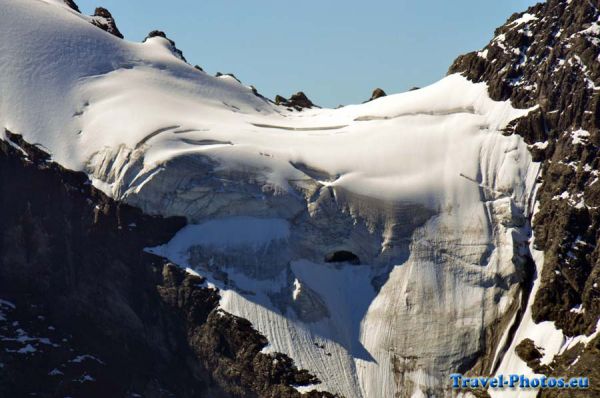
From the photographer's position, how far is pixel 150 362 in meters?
134

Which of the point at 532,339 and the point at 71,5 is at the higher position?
the point at 71,5

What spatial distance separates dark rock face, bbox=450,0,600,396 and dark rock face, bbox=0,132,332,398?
81.9 ft

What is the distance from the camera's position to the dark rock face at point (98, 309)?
130 meters

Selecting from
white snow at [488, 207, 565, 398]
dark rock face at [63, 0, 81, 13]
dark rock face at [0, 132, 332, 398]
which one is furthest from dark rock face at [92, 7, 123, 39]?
white snow at [488, 207, 565, 398]

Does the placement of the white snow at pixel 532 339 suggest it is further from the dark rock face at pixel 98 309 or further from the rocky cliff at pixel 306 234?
the dark rock face at pixel 98 309

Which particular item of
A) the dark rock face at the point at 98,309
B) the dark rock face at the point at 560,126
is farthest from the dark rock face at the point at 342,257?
the dark rock face at the point at 560,126

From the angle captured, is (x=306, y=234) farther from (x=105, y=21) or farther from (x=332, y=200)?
(x=105, y=21)

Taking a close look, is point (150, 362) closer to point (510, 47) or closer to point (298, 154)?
point (298, 154)

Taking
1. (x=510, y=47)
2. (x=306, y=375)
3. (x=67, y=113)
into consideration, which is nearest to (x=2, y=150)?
(x=67, y=113)

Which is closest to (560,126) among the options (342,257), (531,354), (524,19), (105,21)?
(524,19)

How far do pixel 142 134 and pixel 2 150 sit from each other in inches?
585

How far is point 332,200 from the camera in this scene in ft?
449

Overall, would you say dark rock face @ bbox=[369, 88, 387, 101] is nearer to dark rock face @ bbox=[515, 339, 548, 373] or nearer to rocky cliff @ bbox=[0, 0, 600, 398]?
rocky cliff @ bbox=[0, 0, 600, 398]

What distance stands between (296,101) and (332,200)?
31.5 meters
